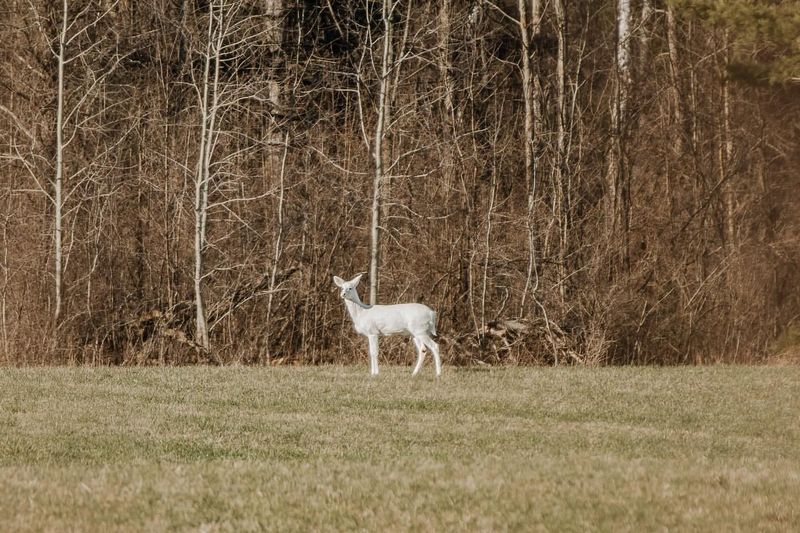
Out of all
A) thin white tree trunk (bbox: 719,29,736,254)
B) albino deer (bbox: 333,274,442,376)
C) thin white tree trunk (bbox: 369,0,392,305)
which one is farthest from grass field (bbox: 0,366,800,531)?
thin white tree trunk (bbox: 719,29,736,254)

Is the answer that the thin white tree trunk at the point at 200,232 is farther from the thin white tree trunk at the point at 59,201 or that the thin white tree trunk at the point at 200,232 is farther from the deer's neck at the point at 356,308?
the deer's neck at the point at 356,308

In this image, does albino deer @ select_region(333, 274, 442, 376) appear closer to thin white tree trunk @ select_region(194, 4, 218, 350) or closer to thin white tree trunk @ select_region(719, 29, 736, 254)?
thin white tree trunk @ select_region(194, 4, 218, 350)

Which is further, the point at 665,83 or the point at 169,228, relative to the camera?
the point at 665,83

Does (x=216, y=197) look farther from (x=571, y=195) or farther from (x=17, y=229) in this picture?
(x=571, y=195)

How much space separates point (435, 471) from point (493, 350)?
13.3 m

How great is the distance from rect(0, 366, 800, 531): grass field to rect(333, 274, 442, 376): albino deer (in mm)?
586

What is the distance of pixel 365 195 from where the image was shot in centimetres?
2798

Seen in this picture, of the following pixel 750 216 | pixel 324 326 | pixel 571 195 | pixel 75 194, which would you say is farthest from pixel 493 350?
pixel 750 216

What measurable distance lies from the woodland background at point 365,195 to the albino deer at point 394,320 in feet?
16.0

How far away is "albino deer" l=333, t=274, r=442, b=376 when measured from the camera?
1898 cm

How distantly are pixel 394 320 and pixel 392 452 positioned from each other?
21.6 feet

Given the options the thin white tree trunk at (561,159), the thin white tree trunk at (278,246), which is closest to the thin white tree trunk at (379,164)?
the thin white tree trunk at (278,246)

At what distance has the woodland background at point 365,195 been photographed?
2495 centimetres

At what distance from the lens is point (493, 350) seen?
Answer: 24516 mm
